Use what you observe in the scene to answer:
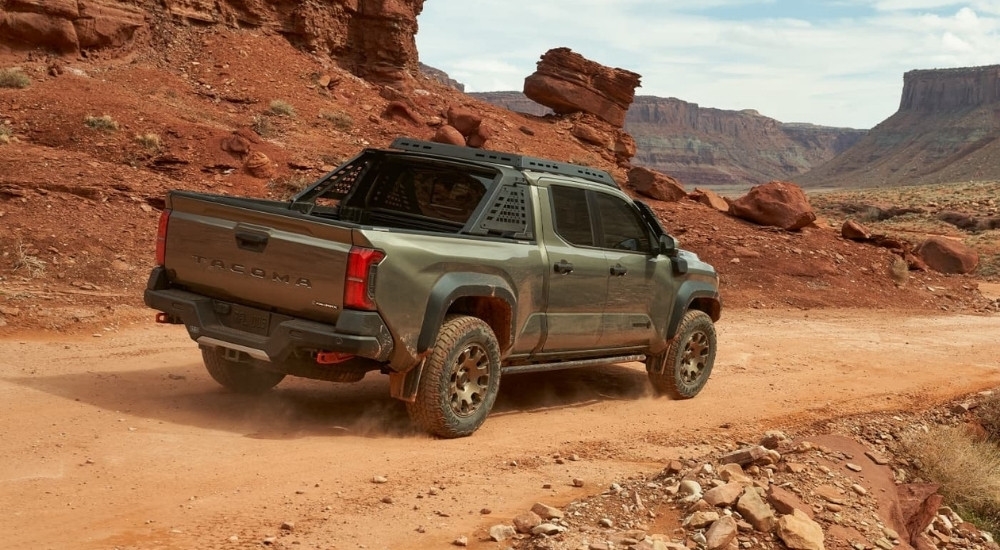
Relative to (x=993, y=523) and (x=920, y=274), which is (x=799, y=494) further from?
(x=920, y=274)

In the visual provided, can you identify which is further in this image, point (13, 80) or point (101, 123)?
point (13, 80)

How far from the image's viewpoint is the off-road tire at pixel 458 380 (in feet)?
23.1

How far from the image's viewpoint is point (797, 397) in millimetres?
10281

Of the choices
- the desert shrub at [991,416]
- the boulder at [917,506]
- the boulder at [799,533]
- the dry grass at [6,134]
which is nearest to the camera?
the boulder at [799,533]

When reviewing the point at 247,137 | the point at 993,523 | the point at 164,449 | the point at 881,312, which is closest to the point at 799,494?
the point at 993,523

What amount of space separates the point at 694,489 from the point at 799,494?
865 mm

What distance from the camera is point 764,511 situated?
228 inches

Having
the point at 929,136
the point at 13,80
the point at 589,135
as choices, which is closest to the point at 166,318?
the point at 13,80

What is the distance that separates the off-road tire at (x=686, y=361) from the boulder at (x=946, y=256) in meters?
17.4

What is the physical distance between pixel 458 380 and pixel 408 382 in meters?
0.42

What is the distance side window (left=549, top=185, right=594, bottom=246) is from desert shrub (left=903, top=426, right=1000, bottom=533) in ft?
10.3

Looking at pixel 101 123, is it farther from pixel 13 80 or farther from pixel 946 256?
pixel 946 256

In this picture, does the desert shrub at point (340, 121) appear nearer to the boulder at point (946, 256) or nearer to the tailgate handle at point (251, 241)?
the boulder at point (946, 256)

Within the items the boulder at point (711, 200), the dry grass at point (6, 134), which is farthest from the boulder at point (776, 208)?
the dry grass at point (6, 134)
